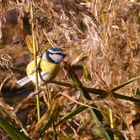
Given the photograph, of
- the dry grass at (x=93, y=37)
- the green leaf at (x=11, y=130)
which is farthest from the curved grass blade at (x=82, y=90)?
the green leaf at (x=11, y=130)

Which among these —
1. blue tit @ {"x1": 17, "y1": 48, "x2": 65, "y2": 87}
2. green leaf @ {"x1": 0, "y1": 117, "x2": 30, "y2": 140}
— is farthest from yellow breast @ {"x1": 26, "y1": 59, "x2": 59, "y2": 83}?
green leaf @ {"x1": 0, "y1": 117, "x2": 30, "y2": 140}

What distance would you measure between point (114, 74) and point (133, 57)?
4.4 inches

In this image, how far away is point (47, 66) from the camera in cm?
112

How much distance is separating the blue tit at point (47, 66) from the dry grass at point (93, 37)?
2 cm

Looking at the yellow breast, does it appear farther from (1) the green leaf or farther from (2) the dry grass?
(1) the green leaf

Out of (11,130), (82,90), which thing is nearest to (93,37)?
(82,90)

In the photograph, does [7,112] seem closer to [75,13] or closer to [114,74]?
[75,13]

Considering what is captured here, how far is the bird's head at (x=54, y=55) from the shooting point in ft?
3.59

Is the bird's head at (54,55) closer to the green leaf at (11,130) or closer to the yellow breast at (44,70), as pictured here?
the yellow breast at (44,70)

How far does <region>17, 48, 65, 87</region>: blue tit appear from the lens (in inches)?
42.4

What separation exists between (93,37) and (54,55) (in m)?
0.18

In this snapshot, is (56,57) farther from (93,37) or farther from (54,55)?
(93,37)

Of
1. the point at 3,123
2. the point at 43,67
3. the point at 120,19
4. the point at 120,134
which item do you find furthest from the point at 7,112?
the point at 120,19

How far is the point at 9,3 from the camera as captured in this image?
0.94 metres
